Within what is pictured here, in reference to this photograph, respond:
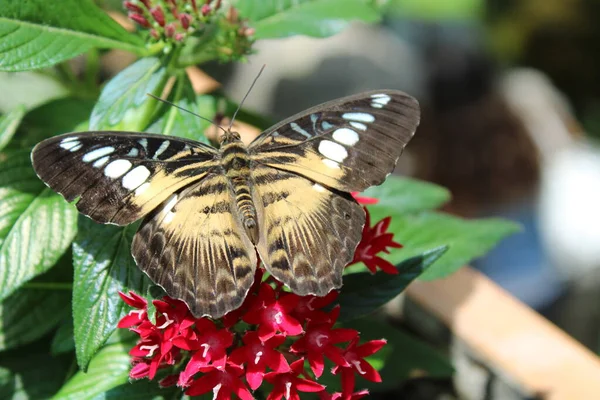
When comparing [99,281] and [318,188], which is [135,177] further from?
[318,188]

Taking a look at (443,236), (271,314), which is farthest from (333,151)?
(443,236)

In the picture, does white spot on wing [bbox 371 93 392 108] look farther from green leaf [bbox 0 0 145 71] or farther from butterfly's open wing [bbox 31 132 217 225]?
green leaf [bbox 0 0 145 71]

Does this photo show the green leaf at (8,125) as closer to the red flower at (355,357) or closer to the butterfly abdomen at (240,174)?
the butterfly abdomen at (240,174)

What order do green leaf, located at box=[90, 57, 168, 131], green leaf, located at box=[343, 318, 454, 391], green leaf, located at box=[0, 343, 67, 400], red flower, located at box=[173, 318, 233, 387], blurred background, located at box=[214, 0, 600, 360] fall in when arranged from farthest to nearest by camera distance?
blurred background, located at box=[214, 0, 600, 360], green leaf, located at box=[343, 318, 454, 391], green leaf, located at box=[0, 343, 67, 400], green leaf, located at box=[90, 57, 168, 131], red flower, located at box=[173, 318, 233, 387]

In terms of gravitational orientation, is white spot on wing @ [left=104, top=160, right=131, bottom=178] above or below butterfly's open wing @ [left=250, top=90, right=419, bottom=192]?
below

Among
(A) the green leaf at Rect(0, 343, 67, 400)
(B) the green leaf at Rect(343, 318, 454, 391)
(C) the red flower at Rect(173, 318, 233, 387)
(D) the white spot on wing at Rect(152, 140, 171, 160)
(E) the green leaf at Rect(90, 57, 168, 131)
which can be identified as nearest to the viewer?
(C) the red flower at Rect(173, 318, 233, 387)

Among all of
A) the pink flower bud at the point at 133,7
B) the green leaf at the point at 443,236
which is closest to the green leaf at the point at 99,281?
the pink flower bud at the point at 133,7

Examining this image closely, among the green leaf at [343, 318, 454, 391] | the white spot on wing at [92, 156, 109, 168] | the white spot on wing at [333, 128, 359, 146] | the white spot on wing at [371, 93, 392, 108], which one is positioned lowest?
the green leaf at [343, 318, 454, 391]

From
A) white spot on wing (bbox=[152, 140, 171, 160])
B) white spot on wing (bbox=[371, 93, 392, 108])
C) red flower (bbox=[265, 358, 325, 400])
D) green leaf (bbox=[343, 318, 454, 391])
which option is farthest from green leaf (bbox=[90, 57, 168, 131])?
green leaf (bbox=[343, 318, 454, 391])
